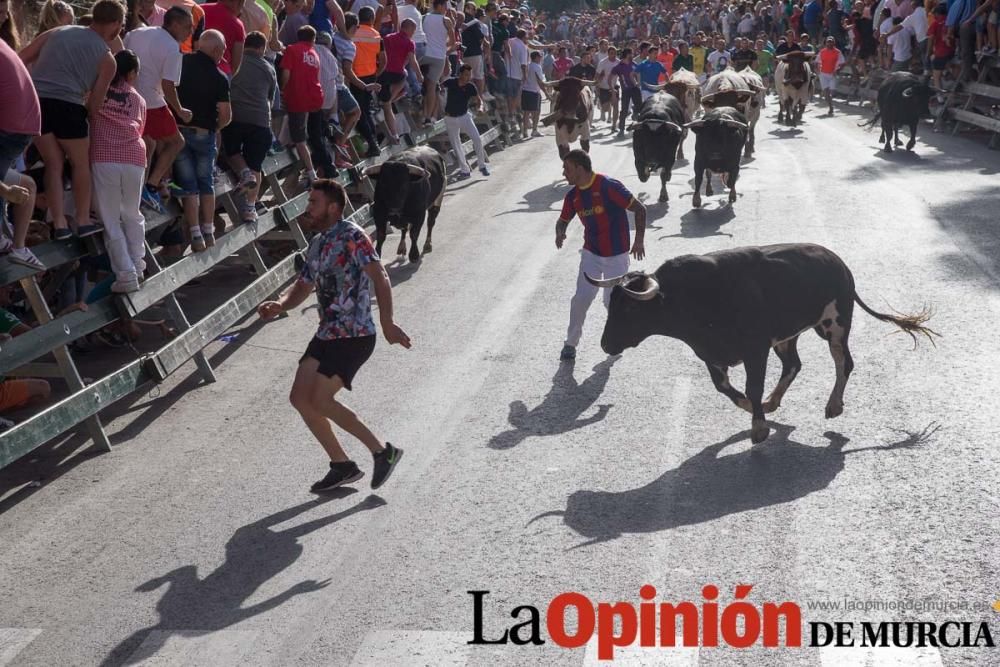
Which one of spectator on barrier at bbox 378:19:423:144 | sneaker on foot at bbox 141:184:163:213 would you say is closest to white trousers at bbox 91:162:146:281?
sneaker on foot at bbox 141:184:163:213

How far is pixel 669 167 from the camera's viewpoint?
734 inches

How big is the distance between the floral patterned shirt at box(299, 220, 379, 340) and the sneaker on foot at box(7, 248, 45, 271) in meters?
2.49

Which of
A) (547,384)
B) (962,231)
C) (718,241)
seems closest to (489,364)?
(547,384)

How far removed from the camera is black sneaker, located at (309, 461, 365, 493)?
8031 mm

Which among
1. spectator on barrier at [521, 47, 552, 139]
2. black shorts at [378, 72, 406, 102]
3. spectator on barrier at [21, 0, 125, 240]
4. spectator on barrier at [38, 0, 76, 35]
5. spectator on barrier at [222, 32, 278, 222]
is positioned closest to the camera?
spectator on barrier at [21, 0, 125, 240]

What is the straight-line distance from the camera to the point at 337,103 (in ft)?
52.7

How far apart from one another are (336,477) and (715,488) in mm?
2473

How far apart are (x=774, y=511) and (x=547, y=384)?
3.14 metres

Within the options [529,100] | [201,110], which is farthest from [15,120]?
[529,100]

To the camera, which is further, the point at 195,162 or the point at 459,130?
the point at 459,130

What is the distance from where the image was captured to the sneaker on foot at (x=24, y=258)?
8883 millimetres

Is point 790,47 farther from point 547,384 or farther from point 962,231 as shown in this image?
point 547,384

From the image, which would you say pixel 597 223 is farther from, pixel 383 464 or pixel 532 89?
pixel 532 89

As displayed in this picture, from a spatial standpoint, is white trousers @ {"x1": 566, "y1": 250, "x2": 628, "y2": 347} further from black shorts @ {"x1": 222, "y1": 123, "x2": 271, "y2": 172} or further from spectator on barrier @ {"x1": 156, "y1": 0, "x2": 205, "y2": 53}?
spectator on barrier @ {"x1": 156, "y1": 0, "x2": 205, "y2": 53}
